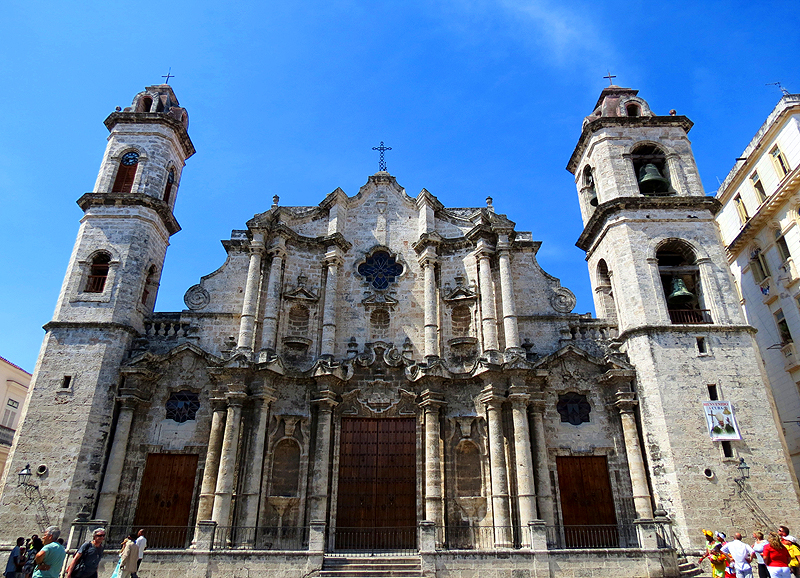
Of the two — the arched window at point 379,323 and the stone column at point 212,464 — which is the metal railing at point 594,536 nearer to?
the arched window at point 379,323

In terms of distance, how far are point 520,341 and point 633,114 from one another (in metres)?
11.1

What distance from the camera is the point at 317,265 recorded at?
21844 millimetres

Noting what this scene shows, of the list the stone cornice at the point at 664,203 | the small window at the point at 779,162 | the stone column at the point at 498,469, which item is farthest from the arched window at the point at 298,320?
the small window at the point at 779,162

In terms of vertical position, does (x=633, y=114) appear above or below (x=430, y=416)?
above

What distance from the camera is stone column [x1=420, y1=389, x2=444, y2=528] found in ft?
55.4

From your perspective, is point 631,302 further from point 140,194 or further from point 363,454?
point 140,194

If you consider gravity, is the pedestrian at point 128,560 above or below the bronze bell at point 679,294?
below

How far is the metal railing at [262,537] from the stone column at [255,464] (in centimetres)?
18

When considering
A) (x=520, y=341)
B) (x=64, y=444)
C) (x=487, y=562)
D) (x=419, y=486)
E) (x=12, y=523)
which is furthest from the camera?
(x=520, y=341)

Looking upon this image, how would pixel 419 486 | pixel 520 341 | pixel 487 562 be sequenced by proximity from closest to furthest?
pixel 487 562
pixel 419 486
pixel 520 341

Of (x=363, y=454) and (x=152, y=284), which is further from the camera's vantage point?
(x=152, y=284)

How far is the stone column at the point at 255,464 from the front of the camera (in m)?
16.9

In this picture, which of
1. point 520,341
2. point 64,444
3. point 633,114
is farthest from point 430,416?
point 633,114

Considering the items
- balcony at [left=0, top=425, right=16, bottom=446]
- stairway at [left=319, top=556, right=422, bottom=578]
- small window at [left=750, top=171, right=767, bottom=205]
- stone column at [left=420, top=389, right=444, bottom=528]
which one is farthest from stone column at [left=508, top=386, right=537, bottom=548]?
balcony at [left=0, top=425, right=16, bottom=446]
